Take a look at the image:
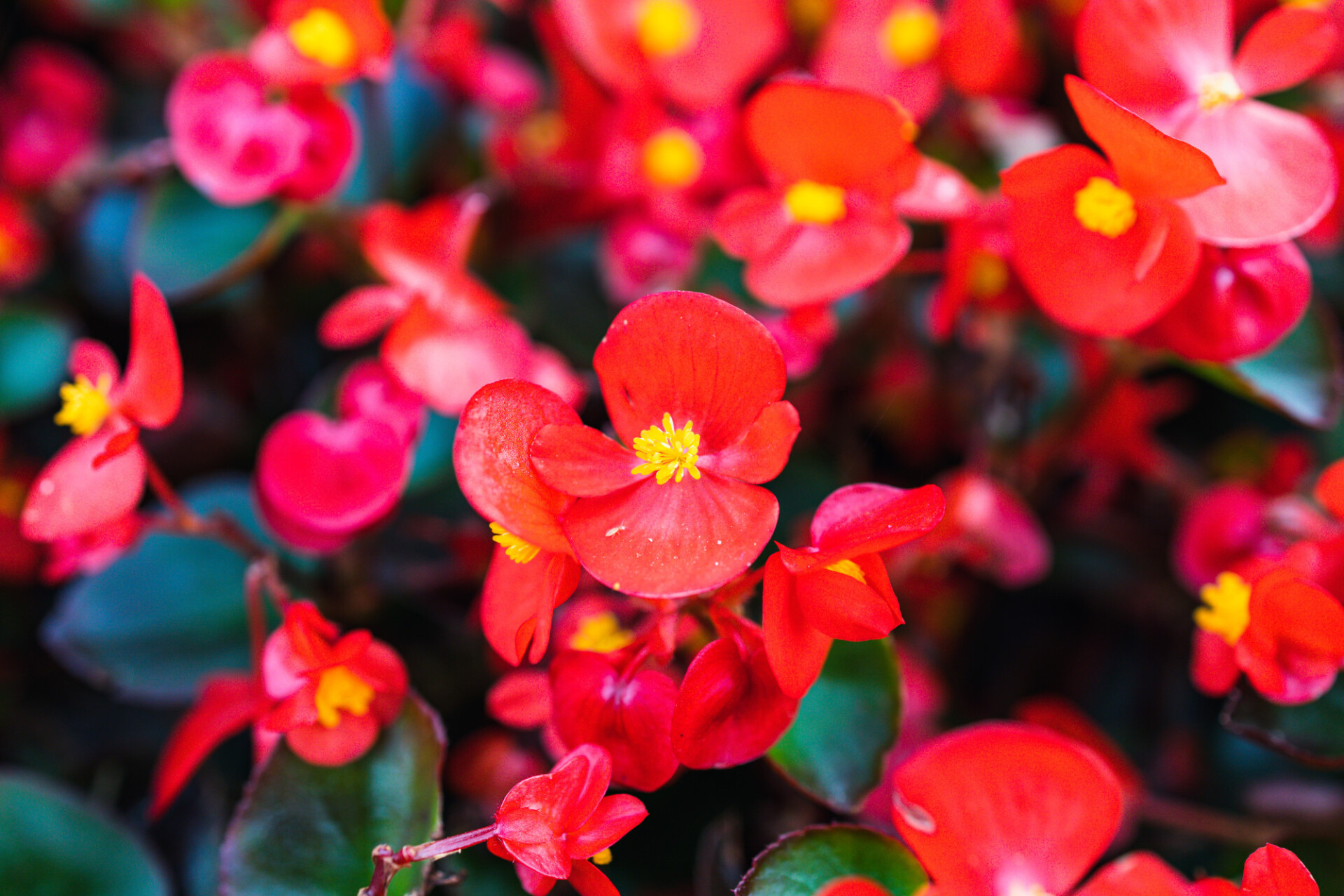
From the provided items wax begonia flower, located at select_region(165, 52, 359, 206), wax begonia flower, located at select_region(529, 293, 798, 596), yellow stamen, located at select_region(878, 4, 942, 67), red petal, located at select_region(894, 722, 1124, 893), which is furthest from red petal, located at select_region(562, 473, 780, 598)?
yellow stamen, located at select_region(878, 4, 942, 67)

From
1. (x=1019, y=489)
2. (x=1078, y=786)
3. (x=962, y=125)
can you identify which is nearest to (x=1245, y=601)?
(x=1078, y=786)

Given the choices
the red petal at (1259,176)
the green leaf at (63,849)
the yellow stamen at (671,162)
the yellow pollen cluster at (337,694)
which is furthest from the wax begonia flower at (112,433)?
the red petal at (1259,176)

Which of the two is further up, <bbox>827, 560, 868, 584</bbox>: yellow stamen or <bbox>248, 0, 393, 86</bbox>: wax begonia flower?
<bbox>248, 0, 393, 86</bbox>: wax begonia flower

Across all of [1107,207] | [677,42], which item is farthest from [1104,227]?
[677,42]

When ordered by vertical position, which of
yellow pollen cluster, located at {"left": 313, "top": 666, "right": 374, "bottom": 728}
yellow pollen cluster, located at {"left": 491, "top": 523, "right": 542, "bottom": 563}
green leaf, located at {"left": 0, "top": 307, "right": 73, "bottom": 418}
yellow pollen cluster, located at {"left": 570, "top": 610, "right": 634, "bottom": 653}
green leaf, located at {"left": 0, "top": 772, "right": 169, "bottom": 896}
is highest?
yellow pollen cluster, located at {"left": 491, "top": 523, "right": 542, "bottom": 563}

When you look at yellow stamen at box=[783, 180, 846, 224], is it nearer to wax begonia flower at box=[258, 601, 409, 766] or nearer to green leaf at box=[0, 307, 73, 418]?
wax begonia flower at box=[258, 601, 409, 766]

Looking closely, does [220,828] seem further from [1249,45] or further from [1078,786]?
[1249,45]
